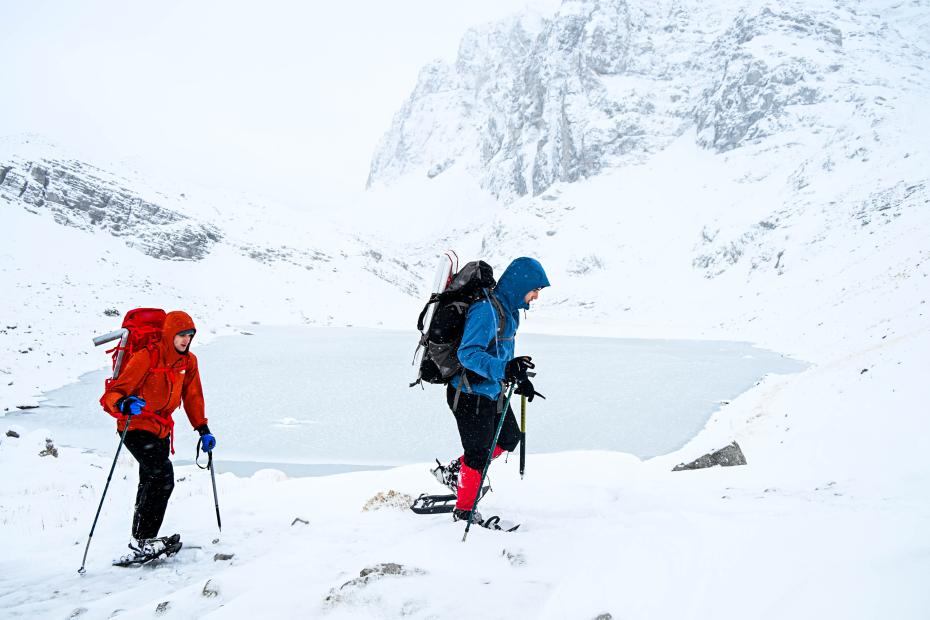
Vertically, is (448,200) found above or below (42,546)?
above

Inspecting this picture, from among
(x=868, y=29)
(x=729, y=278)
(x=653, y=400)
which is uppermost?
(x=868, y=29)

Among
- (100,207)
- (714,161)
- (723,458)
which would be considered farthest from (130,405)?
(714,161)

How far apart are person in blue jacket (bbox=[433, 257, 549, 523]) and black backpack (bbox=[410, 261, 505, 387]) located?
0.18 ft

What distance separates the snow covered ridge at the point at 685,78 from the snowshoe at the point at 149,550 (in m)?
81.7

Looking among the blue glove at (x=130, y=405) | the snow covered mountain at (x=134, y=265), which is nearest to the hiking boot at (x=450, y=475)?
the blue glove at (x=130, y=405)

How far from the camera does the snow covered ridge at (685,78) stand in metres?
Result: 88.1

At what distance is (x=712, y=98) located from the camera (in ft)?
326

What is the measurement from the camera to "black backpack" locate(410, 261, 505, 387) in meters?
4.36

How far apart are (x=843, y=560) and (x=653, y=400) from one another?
1583 centimetres

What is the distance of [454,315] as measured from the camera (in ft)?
14.3

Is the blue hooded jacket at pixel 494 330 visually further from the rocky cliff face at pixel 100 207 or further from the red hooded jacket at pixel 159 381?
the rocky cliff face at pixel 100 207

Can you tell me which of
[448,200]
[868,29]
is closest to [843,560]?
[868,29]

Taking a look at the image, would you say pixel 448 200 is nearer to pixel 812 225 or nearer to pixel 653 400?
pixel 812 225

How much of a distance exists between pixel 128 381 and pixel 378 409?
496 inches
